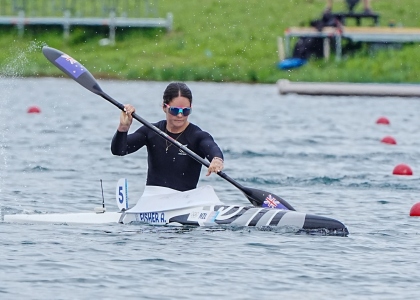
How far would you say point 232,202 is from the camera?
539 inches

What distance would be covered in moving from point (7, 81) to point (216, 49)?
28.4 ft

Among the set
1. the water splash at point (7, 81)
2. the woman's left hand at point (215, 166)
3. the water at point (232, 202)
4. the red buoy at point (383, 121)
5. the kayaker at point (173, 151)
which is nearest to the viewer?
the water at point (232, 202)

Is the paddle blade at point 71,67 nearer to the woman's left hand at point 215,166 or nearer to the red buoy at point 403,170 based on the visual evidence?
the woman's left hand at point 215,166

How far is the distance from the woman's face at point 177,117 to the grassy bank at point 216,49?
86.2ft

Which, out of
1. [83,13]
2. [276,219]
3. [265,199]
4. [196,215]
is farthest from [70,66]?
[83,13]

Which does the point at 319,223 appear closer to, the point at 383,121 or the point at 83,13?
the point at 383,121

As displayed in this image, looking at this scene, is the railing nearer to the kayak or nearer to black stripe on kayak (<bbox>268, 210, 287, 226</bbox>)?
the kayak

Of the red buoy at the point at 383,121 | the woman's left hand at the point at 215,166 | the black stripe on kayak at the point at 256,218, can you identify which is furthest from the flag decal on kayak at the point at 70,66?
the red buoy at the point at 383,121

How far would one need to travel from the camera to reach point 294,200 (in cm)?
1391

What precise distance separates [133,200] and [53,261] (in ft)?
14.0

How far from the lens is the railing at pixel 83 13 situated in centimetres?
4688

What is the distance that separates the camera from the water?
889cm

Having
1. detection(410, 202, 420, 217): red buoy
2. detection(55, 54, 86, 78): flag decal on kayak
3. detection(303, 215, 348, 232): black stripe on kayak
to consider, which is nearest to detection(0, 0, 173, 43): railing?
detection(55, 54, 86, 78): flag decal on kayak

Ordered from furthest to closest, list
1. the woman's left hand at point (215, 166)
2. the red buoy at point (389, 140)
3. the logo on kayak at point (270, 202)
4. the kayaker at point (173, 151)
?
the red buoy at point (389, 140) < the logo on kayak at point (270, 202) < the kayaker at point (173, 151) < the woman's left hand at point (215, 166)
